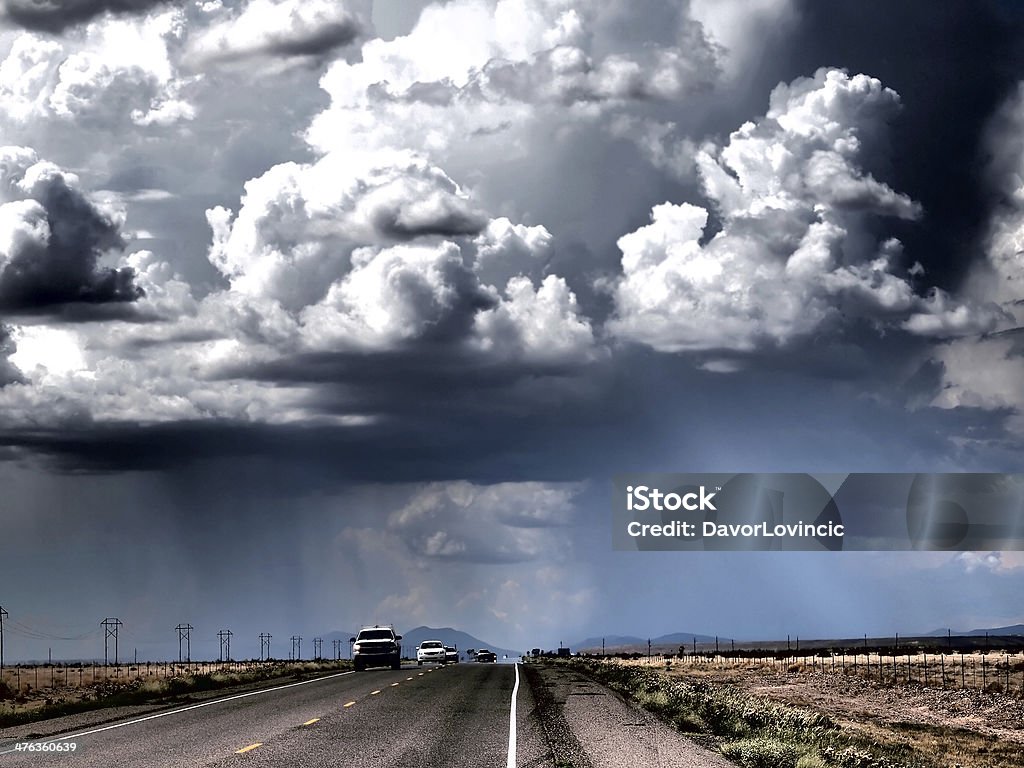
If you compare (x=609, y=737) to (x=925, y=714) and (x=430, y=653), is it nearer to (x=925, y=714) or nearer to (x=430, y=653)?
(x=925, y=714)

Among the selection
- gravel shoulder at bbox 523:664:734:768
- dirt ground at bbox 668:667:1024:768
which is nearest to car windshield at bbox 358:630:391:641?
dirt ground at bbox 668:667:1024:768

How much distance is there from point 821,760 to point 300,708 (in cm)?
1561

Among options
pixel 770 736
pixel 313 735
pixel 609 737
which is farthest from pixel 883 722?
pixel 313 735

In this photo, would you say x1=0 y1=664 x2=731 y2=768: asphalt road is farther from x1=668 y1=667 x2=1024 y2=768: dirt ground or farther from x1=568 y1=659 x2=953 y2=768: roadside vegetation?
x1=668 y1=667 x2=1024 y2=768: dirt ground

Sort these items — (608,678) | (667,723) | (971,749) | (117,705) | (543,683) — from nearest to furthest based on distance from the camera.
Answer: (667,723), (971,749), (117,705), (543,683), (608,678)

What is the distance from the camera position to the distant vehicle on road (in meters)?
62.4

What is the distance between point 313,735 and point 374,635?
4075 centimetres

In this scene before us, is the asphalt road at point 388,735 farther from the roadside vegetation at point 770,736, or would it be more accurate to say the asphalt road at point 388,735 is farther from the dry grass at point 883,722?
the dry grass at point 883,722

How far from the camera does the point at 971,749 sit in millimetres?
30188

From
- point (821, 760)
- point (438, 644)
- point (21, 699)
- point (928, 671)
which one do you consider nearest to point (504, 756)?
point (821, 760)

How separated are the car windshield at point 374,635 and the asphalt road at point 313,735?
2658 cm

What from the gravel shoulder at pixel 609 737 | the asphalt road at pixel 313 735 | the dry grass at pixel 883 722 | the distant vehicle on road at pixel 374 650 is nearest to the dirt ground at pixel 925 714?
the dry grass at pixel 883 722

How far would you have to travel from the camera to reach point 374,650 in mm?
62531

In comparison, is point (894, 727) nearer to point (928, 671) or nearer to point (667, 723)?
point (667, 723)
